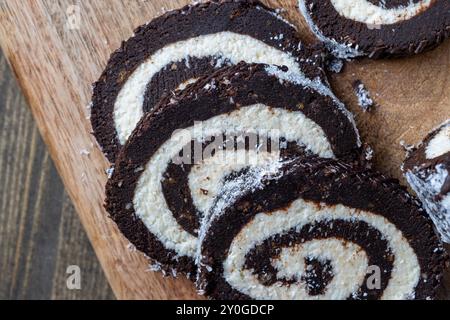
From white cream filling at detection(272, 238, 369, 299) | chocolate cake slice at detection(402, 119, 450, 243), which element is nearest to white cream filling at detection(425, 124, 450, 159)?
chocolate cake slice at detection(402, 119, 450, 243)

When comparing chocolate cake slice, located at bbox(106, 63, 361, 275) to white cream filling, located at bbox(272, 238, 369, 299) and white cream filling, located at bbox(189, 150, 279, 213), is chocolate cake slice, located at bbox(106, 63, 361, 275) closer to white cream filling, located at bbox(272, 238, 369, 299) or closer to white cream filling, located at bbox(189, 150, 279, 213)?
white cream filling, located at bbox(189, 150, 279, 213)

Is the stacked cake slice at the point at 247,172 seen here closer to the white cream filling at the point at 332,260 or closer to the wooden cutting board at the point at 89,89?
the white cream filling at the point at 332,260

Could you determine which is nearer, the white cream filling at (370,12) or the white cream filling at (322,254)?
the white cream filling at (322,254)

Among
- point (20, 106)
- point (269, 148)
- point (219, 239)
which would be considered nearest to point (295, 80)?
point (269, 148)

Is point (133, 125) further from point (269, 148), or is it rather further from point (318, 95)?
point (318, 95)

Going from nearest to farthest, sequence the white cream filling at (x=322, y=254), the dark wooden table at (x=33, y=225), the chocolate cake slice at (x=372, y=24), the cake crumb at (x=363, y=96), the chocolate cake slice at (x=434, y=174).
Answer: the chocolate cake slice at (x=434, y=174), the white cream filling at (x=322, y=254), the chocolate cake slice at (x=372, y=24), the cake crumb at (x=363, y=96), the dark wooden table at (x=33, y=225)

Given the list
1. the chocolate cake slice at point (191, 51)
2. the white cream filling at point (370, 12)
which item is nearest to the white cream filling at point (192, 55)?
the chocolate cake slice at point (191, 51)

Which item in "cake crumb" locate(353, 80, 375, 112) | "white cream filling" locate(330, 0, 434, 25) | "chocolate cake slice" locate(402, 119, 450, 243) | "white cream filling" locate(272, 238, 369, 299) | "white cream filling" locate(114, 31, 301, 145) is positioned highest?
"white cream filling" locate(330, 0, 434, 25)
